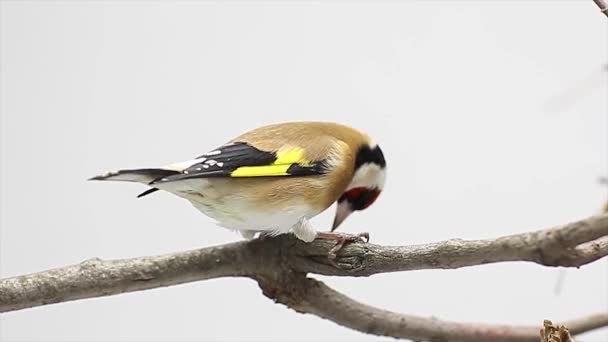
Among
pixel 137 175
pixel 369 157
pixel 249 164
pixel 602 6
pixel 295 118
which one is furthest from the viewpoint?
pixel 295 118

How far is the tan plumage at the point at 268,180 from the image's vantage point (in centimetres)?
140

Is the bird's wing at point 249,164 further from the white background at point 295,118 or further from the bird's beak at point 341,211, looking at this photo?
the white background at point 295,118

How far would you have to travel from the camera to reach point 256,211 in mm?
1455

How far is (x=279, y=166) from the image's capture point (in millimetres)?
1472

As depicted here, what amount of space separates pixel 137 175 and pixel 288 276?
32cm

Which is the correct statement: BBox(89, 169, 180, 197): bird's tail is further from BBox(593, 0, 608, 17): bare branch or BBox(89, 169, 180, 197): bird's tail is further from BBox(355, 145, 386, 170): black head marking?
BBox(593, 0, 608, 17): bare branch

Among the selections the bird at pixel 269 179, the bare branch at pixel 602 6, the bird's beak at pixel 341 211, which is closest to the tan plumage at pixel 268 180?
the bird at pixel 269 179

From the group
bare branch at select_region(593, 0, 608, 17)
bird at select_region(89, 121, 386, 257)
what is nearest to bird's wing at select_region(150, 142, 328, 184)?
bird at select_region(89, 121, 386, 257)

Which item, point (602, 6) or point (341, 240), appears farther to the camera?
point (341, 240)

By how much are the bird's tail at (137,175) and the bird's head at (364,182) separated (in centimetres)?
40

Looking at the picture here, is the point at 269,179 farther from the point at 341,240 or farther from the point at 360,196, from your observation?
the point at 360,196

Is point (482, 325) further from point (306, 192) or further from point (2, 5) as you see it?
point (2, 5)

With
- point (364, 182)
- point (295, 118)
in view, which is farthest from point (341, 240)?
point (295, 118)

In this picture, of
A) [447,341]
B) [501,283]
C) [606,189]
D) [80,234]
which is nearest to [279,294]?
[447,341]
